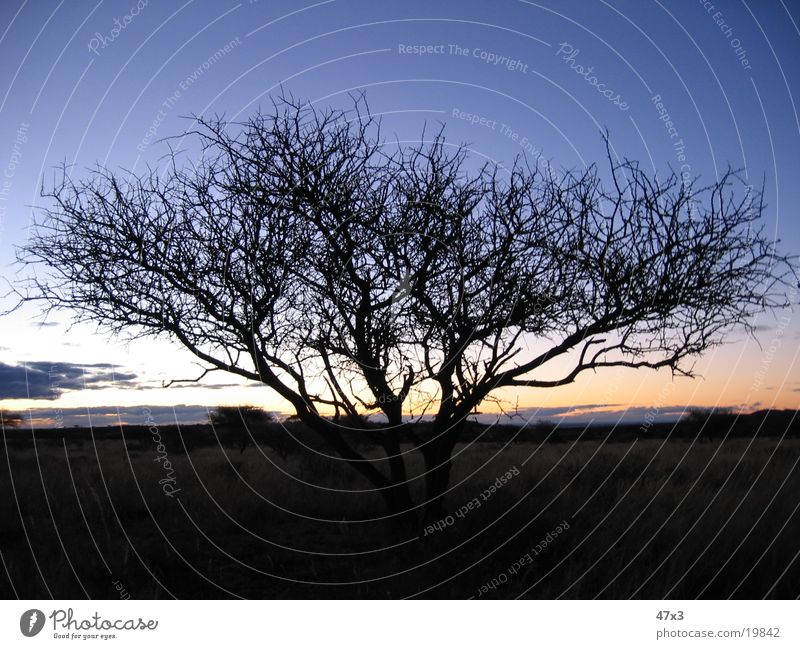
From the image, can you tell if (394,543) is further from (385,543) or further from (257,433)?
(257,433)

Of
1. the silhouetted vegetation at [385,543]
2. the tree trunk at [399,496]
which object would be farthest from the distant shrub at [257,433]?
the tree trunk at [399,496]

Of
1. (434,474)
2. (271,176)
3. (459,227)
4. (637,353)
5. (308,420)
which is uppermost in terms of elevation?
(271,176)

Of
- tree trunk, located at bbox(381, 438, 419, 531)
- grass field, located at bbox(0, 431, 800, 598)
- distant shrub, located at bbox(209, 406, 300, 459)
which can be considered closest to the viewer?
grass field, located at bbox(0, 431, 800, 598)

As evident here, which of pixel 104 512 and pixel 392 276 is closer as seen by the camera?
pixel 392 276

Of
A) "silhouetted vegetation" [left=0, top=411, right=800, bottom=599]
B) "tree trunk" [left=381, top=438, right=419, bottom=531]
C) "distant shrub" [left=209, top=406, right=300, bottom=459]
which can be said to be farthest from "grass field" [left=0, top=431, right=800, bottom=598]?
"distant shrub" [left=209, top=406, right=300, bottom=459]

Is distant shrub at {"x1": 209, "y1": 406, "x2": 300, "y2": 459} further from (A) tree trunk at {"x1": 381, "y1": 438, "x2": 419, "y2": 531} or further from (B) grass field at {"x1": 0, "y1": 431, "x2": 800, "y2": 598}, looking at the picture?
(A) tree trunk at {"x1": 381, "y1": 438, "x2": 419, "y2": 531}

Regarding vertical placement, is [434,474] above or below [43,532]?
above

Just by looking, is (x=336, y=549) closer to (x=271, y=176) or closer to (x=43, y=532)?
(x=43, y=532)

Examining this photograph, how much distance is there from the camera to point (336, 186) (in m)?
7.13

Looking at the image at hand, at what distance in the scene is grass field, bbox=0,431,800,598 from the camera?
20.5ft

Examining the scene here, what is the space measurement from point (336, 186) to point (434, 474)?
3.41 metres
